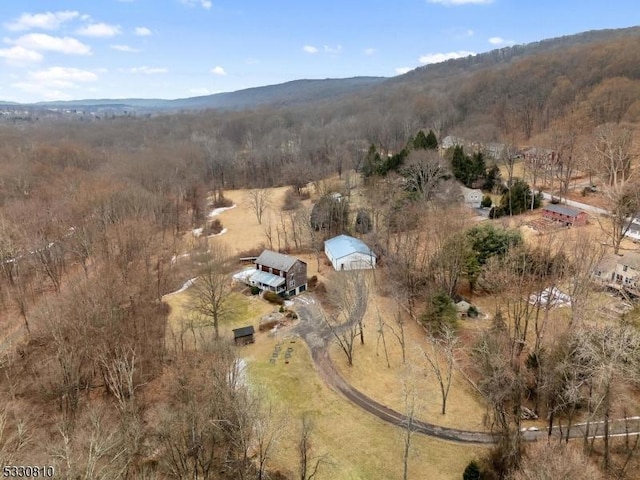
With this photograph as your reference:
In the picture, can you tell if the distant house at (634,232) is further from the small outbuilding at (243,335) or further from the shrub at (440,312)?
the small outbuilding at (243,335)

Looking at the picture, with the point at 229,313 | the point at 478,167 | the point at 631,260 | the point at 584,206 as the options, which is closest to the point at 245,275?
the point at 229,313

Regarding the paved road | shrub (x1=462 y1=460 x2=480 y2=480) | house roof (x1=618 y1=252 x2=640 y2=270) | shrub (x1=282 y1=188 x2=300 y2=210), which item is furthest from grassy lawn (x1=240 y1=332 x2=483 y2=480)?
shrub (x1=282 y1=188 x2=300 y2=210)

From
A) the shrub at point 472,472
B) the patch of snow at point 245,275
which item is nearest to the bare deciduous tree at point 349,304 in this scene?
the shrub at point 472,472

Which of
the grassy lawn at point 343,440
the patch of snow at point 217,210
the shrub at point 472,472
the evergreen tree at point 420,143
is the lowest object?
the grassy lawn at point 343,440

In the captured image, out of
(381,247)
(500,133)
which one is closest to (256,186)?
(381,247)

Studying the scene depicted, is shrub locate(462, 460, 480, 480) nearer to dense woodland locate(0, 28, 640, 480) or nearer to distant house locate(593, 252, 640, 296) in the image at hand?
dense woodland locate(0, 28, 640, 480)

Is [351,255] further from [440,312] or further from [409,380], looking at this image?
[409,380]

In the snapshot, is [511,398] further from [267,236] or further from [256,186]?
[256,186]
